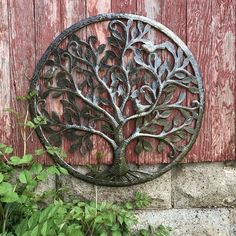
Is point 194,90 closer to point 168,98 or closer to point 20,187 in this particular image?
point 168,98

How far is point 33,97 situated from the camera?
202cm

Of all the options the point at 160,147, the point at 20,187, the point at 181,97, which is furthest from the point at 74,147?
the point at 181,97

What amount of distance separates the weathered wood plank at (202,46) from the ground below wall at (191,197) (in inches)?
3.4

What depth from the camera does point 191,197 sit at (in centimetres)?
212

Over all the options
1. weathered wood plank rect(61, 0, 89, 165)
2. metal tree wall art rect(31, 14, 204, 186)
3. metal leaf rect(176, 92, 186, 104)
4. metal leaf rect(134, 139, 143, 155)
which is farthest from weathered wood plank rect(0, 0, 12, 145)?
metal leaf rect(176, 92, 186, 104)

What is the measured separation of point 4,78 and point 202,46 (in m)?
1.02

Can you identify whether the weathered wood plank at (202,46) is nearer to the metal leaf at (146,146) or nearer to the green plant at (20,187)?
the metal leaf at (146,146)

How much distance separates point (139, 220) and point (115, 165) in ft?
1.09

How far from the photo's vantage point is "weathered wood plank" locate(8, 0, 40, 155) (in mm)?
2002

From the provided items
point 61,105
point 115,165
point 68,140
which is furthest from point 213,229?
point 61,105

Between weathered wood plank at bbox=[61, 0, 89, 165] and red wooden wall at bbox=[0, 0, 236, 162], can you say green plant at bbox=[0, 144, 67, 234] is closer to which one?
red wooden wall at bbox=[0, 0, 236, 162]

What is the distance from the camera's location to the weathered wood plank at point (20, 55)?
200 cm

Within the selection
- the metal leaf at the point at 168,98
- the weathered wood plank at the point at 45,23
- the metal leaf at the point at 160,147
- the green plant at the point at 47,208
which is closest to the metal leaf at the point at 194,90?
the metal leaf at the point at 168,98

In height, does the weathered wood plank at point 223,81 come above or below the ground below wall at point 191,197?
above
